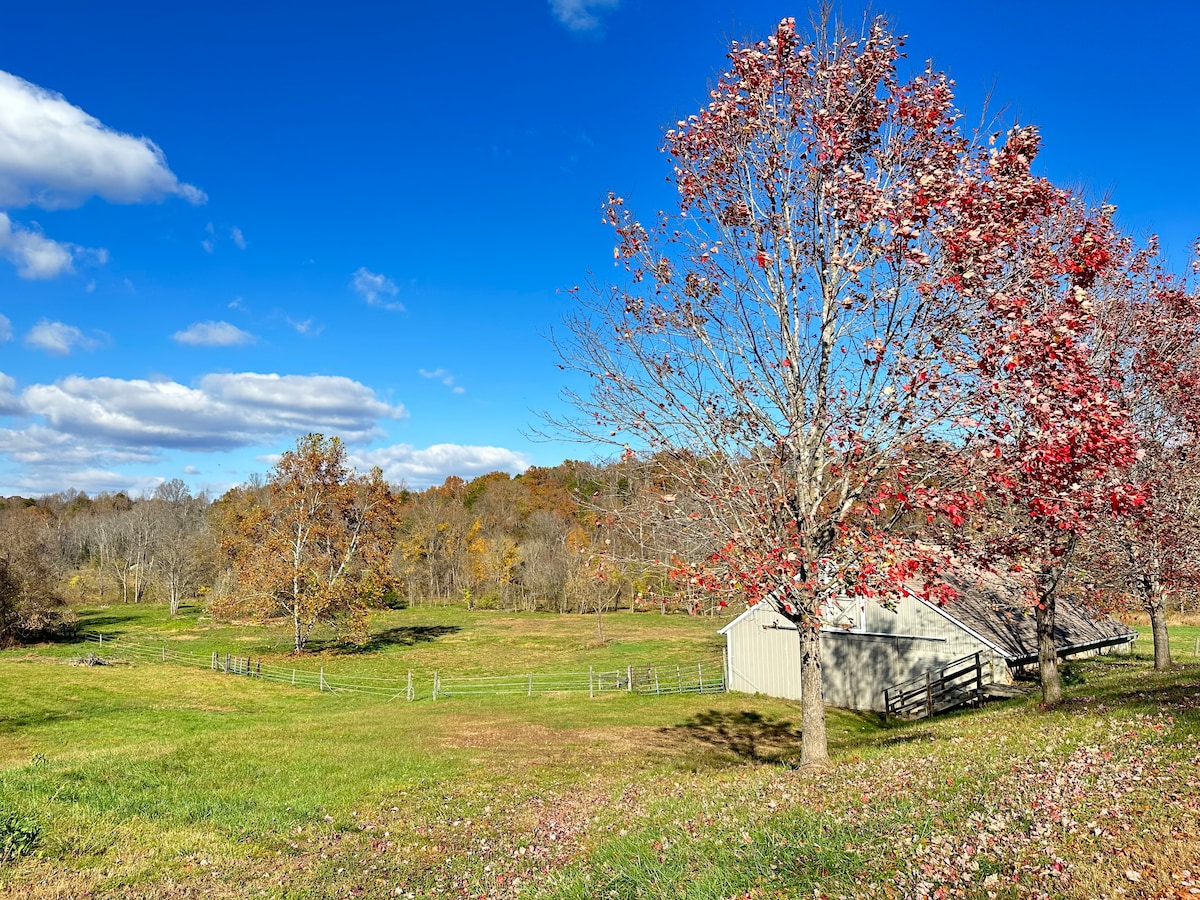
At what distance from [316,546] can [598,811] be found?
4520 centimetres

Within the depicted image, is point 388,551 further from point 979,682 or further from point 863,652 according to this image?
point 979,682

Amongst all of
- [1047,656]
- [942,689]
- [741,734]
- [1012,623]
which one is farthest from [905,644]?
[1047,656]

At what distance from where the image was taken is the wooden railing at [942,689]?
27.7m

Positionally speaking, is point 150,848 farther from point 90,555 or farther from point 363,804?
point 90,555

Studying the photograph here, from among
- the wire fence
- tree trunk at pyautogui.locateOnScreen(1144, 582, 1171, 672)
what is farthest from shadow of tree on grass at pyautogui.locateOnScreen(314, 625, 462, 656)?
tree trunk at pyautogui.locateOnScreen(1144, 582, 1171, 672)

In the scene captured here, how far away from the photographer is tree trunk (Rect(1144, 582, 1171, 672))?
22438 millimetres

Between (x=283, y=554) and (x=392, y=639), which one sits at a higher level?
(x=283, y=554)

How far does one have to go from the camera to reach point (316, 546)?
51125 mm

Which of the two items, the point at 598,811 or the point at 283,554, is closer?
the point at 598,811

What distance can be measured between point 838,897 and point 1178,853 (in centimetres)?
243

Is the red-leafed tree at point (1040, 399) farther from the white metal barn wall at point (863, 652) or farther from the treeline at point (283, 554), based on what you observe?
the treeline at point (283, 554)

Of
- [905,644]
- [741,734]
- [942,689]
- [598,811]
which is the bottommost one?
[741,734]

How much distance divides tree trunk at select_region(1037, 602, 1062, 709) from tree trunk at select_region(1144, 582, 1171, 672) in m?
5.05

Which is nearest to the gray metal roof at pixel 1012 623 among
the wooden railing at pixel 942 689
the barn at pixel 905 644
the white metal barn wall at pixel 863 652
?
the barn at pixel 905 644
